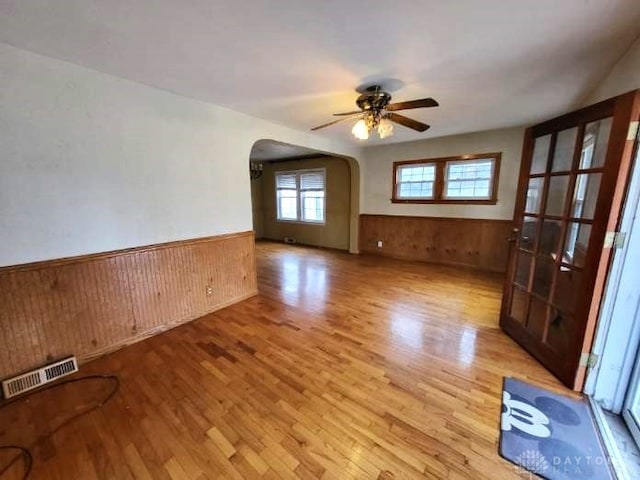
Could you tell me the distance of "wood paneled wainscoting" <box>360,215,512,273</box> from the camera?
4.52m

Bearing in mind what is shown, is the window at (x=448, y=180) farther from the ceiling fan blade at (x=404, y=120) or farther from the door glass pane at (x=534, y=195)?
the ceiling fan blade at (x=404, y=120)

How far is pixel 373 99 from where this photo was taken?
2375 mm

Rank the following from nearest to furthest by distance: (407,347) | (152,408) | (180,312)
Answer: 1. (152,408)
2. (407,347)
3. (180,312)

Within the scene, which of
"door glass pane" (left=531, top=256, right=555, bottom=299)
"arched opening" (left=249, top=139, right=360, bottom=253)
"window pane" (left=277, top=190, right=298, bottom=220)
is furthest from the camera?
"window pane" (left=277, top=190, right=298, bottom=220)

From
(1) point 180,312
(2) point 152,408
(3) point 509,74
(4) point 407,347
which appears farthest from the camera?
(1) point 180,312

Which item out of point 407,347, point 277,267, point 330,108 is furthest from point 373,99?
point 277,267

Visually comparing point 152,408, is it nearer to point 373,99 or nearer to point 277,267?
point 373,99

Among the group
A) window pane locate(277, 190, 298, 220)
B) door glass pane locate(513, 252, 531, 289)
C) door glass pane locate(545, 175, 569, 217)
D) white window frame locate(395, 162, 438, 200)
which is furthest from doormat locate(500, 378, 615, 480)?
window pane locate(277, 190, 298, 220)

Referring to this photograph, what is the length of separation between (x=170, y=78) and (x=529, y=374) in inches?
148

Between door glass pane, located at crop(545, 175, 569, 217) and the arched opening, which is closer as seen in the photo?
door glass pane, located at crop(545, 175, 569, 217)

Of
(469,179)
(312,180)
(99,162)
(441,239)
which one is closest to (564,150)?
(469,179)

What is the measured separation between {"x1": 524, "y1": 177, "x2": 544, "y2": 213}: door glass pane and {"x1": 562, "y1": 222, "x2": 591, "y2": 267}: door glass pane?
15.8 inches

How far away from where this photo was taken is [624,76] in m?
1.85

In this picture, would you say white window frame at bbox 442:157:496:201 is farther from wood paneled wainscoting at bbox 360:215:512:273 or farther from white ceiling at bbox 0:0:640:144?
white ceiling at bbox 0:0:640:144
